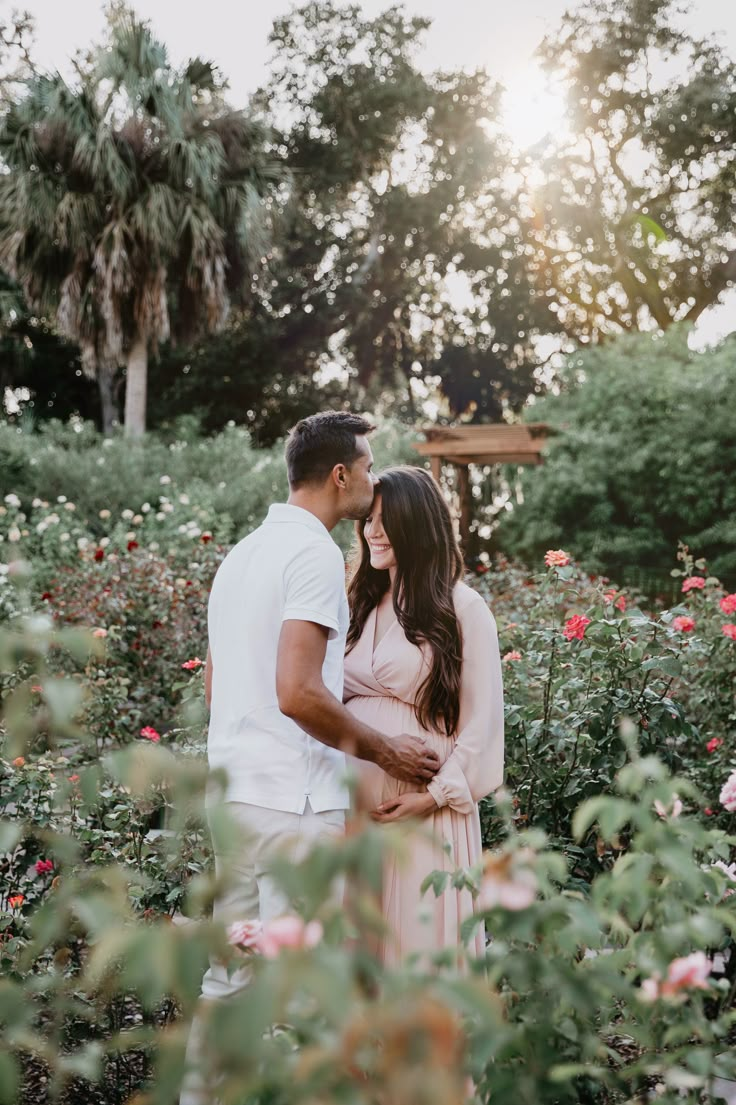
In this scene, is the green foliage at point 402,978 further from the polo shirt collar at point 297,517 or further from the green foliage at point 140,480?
the green foliage at point 140,480

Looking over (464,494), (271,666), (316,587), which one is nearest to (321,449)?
(316,587)

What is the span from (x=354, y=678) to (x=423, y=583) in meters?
0.28

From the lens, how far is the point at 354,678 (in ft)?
8.13

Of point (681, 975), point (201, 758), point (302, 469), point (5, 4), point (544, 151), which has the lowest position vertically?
point (201, 758)

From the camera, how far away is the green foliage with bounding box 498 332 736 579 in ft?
43.5

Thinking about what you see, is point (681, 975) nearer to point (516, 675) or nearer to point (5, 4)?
point (516, 675)

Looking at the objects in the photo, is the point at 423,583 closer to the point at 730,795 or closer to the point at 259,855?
the point at 259,855

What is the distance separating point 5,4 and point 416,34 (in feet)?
27.6

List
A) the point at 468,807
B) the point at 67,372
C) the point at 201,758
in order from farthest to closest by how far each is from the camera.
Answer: the point at 67,372
the point at 201,758
the point at 468,807

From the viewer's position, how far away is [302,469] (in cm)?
237

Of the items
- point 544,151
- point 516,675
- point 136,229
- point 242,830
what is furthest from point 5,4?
point 242,830

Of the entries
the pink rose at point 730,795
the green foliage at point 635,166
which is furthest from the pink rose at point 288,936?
the green foliage at point 635,166

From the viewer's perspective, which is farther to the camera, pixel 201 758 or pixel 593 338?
pixel 593 338

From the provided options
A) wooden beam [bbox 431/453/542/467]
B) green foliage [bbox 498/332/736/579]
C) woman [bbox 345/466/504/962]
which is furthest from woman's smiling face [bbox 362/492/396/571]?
green foliage [bbox 498/332/736/579]
